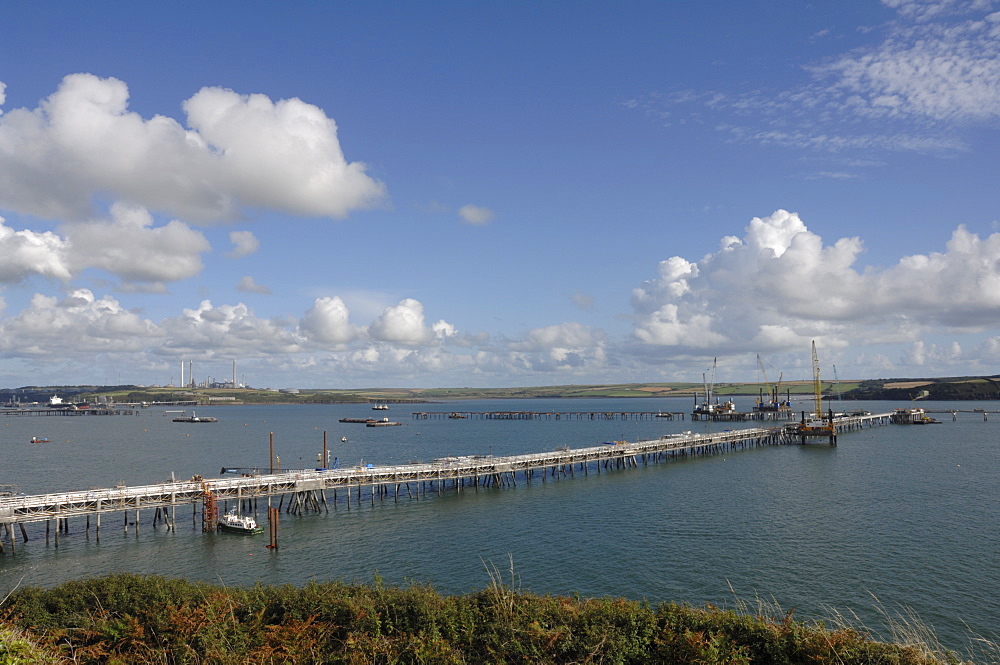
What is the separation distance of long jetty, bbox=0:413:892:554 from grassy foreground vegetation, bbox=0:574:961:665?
30.8 m

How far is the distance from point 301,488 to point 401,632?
43696mm

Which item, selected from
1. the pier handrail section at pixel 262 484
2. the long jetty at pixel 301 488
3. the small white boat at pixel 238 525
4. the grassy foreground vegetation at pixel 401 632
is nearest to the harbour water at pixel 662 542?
the small white boat at pixel 238 525

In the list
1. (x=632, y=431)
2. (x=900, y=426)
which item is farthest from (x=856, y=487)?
(x=900, y=426)

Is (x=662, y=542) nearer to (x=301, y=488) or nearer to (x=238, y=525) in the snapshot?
(x=301, y=488)

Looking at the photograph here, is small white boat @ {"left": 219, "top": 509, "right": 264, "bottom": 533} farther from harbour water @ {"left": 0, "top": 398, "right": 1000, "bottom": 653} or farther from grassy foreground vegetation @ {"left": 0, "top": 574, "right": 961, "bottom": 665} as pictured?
grassy foreground vegetation @ {"left": 0, "top": 574, "right": 961, "bottom": 665}

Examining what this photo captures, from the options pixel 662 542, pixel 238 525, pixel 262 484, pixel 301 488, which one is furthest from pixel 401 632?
pixel 262 484

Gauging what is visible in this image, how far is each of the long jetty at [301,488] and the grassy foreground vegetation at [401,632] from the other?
30.8 m

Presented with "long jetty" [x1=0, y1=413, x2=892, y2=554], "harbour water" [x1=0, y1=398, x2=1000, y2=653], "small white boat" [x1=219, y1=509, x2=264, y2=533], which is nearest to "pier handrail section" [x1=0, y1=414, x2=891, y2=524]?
"long jetty" [x1=0, y1=413, x2=892, y2=554]

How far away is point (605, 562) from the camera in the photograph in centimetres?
4262

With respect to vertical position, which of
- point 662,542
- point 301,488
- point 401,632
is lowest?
point 662,542

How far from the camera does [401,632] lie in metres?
20.6

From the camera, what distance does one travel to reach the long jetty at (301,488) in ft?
166

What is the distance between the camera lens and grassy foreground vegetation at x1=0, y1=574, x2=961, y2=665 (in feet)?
59.1

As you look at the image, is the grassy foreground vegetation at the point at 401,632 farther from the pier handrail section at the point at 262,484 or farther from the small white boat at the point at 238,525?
the pier handrail section at the point at 262,484
